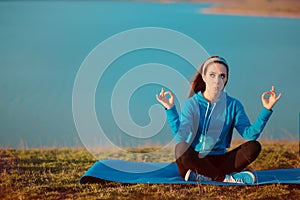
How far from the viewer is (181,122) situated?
4746mm

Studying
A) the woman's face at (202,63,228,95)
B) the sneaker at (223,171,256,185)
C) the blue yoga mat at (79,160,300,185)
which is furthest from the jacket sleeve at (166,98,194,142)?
the sneaker at (223,171,256,185)

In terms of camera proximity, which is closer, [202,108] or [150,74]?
[202,108]

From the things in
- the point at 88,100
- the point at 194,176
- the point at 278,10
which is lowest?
the point at 194,176

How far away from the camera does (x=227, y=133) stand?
4898mm

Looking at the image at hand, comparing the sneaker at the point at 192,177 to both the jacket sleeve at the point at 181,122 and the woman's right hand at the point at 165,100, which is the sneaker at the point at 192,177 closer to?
the jacket sleeve at the point at 181,122

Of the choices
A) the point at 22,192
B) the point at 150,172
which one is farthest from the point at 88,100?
the point at 22,192

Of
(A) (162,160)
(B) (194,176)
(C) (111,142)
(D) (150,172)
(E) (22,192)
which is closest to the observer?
(E) (22,192)

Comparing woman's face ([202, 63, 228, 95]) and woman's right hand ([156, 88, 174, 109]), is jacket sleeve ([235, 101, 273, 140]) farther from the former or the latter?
woman's right hand ([156, 88, 174, 109])

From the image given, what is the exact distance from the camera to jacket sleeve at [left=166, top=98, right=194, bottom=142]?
4691 mm

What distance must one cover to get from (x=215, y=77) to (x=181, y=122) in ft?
→ 1.78

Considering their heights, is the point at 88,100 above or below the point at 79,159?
above

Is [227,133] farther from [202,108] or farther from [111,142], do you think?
[111,142]

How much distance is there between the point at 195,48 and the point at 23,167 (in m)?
2.33

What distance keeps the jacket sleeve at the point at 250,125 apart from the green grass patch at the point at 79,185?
0.50 meters
